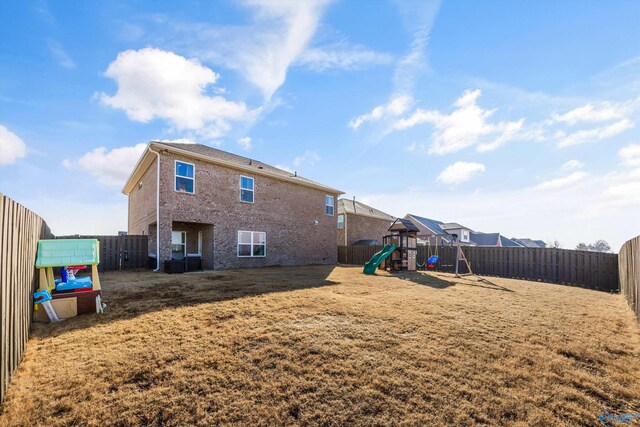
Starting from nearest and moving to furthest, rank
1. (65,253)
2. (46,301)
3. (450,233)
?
(46,301)
(65,253)
(450,233)

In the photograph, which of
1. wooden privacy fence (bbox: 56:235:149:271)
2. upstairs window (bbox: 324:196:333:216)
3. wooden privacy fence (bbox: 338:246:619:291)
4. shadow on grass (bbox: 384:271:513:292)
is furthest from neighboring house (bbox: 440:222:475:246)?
wooden privacy fence (bbox: 56:235:149:271)

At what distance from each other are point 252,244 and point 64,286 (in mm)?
10950

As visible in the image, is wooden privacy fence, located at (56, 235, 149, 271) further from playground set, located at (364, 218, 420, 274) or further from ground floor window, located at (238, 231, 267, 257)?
playground set, located at (364, 218, 420, 274)

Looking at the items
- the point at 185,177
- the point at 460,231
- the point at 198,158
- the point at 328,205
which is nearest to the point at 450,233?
the point at 460,231

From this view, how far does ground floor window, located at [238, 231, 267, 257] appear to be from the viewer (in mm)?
16234

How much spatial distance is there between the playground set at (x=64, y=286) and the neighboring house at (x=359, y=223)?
884 inches

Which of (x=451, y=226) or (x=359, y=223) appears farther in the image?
(x=451, y=226)

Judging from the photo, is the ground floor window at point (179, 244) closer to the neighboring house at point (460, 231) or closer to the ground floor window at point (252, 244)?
the ground floor window at point (252, 244)

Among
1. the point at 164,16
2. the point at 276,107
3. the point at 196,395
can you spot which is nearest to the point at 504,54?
the point at 276,107

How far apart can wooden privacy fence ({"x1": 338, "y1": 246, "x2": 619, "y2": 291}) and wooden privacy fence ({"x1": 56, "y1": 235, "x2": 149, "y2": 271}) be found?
681 inches

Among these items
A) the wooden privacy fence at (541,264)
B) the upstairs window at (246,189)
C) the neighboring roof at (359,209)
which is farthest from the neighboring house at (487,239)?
the upstairs window at (246,189)

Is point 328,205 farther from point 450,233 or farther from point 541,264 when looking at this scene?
point 450,233

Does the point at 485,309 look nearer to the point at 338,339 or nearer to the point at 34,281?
the point at 338,339

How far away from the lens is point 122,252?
14.6 metres
